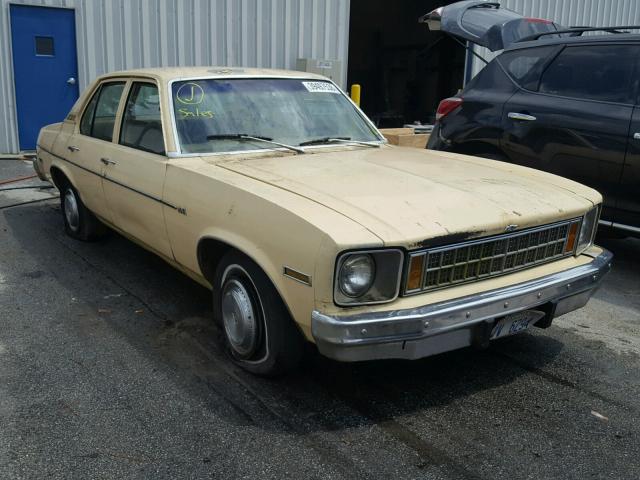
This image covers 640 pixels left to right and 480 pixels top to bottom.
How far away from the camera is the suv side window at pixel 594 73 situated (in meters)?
5.06

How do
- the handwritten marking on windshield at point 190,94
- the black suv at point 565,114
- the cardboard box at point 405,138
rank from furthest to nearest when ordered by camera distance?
the cardboard box at point 405,138 → the black suv at point 565,114 → the handwritten marking on windshield at point 190,94

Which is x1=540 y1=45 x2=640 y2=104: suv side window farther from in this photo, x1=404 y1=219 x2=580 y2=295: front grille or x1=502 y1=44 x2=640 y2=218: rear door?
x1=404 y1=219 x2=580 y2=295: front grille

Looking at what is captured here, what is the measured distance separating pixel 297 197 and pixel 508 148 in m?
3.17

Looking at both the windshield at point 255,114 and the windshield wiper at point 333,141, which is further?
the windshield wiper at point 333,141

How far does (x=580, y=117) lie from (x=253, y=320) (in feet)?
11.1

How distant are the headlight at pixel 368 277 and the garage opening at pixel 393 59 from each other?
1677cm

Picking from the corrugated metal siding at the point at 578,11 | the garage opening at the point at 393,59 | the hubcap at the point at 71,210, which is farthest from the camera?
the garage opening at the point at 393,59

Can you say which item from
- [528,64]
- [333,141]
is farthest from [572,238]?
[528,64]

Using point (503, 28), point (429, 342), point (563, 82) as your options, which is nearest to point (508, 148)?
point (563, 82)

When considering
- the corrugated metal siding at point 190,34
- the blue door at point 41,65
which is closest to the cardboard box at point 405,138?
the corrugated metal siding at point 190,34

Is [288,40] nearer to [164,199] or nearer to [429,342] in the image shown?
[164,199]

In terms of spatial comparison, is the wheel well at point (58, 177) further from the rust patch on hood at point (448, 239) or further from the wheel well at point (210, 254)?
the rust patch on hood at point (448, 239)

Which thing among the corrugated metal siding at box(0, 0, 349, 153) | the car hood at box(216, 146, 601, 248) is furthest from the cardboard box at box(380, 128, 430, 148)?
the car hood at box(216, 146, 601, 248)

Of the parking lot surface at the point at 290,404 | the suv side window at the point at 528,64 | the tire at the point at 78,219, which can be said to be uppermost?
the suv side window at the point at 528,64
